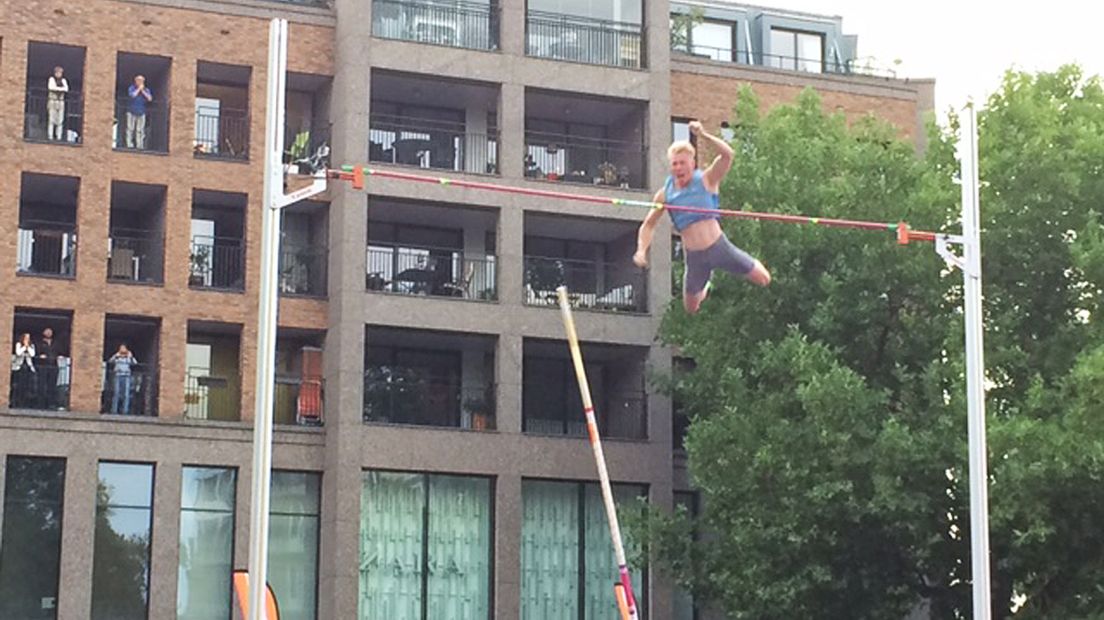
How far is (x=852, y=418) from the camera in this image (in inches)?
1713

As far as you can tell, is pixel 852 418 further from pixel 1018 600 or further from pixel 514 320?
pixel 514 320

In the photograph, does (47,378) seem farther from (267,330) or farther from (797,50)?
(797,50)

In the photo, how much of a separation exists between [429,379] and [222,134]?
7.64m

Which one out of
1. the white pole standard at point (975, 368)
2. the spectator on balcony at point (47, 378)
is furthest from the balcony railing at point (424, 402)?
the white pole standard at point (975, 368)

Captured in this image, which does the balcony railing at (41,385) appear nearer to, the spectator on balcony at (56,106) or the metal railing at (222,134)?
the spectator on balcony at (56,106)

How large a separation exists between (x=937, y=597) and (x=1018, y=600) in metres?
3.43

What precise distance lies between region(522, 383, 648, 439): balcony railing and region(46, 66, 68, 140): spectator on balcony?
12.7 m

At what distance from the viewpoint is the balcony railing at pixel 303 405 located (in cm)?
5188

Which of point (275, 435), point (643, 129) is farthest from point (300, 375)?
point (643, 129)

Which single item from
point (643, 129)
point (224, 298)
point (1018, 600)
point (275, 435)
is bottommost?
point (1018, 600)

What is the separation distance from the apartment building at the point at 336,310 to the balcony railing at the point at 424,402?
0.24ft

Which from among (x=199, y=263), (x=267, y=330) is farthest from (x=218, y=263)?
(x=267, y=330)

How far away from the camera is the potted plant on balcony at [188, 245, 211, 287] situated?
51625 millimetres

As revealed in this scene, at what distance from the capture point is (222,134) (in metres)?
52.8
